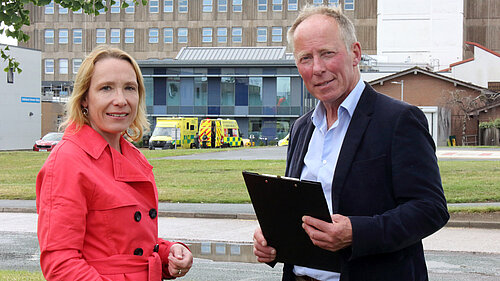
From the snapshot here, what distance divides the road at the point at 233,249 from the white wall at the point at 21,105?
41.6 metres

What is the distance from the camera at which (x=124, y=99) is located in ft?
9.57

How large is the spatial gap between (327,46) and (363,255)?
0.96 m

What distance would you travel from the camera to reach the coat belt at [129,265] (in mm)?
2668

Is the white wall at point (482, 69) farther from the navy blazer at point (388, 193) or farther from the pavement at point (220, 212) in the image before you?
the navy blazer at point (388, 193)

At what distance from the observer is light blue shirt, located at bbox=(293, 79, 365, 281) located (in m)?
2.90

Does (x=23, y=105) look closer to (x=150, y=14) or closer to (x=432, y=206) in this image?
(x=150, y=14)

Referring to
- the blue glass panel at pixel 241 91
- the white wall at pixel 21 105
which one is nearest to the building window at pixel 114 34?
the blue glass panel at pixel 241 91

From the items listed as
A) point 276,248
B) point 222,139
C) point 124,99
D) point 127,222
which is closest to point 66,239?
point 127,222

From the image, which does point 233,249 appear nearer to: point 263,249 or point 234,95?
point 263,249

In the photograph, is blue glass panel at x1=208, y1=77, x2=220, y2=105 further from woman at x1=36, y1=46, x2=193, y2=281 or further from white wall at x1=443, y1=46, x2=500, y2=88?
woman at x1=36, y1=46, x2=193, y2=281

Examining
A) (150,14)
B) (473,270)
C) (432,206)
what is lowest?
(473,270)

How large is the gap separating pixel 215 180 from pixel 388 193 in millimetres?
19279

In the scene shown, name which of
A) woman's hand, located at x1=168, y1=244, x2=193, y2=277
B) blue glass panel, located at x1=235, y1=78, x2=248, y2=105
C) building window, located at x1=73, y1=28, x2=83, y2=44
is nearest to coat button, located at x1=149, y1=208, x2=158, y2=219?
woman's hand, located at x1=168, y1=244, x2=193, y2=277

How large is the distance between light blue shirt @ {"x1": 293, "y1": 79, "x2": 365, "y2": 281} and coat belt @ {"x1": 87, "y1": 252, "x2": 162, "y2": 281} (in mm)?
671
